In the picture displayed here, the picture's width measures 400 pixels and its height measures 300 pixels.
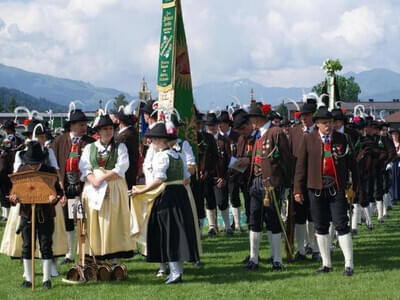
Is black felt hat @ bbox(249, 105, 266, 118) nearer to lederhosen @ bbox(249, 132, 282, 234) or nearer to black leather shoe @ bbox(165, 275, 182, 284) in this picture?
lederhosen @ bbox(249, 132, 282, 234)

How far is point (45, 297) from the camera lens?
7.54 meters

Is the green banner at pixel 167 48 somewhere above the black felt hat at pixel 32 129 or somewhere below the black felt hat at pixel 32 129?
Answer: above

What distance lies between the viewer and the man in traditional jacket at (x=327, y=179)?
8359mm

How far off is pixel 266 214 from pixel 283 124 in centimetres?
542

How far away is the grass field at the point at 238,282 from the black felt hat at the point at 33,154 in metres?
1.53

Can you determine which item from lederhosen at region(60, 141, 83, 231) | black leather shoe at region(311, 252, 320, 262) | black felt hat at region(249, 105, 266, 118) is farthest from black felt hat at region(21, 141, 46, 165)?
black leather shoe at region(311, 252, 320, 262)

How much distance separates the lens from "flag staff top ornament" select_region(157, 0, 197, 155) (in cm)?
985

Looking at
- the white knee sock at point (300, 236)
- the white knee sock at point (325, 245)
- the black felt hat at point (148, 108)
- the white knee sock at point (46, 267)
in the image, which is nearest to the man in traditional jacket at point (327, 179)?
the white knee sock at point (325, 245)

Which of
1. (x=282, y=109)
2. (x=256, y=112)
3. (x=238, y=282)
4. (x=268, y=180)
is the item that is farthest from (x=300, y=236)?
(x=282, y=109)

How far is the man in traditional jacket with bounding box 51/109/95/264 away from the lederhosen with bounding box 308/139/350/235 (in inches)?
125

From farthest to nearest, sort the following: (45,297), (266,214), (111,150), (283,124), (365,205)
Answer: (283,124)
(365,205)
(266,214)
(111,150)
(45,297)

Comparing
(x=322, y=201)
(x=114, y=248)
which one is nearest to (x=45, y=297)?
(x=114, y=248)

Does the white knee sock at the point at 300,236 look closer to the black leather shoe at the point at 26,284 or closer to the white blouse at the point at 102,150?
the white blouse at the point at 102,150

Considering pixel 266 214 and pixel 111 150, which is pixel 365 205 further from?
pixel 111 150
